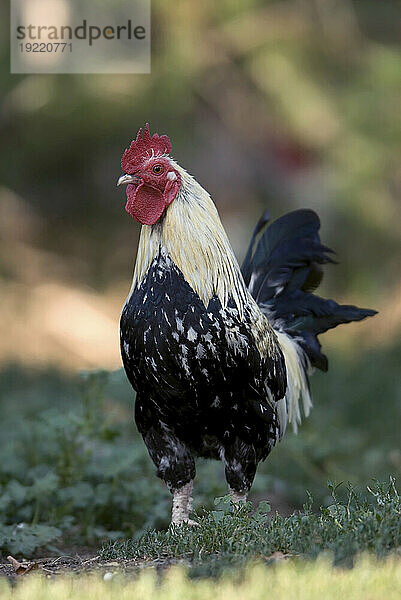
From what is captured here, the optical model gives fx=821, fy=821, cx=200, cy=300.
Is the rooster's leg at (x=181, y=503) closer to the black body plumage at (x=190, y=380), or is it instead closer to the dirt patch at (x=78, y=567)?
the black body plumage at (x=190, y=380)

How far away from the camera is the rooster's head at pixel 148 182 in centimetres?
388

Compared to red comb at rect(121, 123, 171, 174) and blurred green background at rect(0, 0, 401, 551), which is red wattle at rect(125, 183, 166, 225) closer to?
red comb at rect(121, 123, 171, 174)

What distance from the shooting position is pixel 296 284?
4.86 m

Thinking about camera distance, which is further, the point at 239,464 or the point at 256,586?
the point at 239,464

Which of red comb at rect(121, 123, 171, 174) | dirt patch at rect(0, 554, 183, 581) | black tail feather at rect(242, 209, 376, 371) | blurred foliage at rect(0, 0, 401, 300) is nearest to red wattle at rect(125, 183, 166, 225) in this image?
red comb at rect(121, 123, 171, 174)

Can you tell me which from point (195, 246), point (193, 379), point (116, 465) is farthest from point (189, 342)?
point (116, 465)

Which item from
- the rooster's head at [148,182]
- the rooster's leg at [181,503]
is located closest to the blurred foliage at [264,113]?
the rooster's head at [148,182]

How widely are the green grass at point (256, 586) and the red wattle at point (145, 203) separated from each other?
5.35 feet

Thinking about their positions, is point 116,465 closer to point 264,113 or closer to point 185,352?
point 185,352

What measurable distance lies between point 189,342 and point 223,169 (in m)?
9.88

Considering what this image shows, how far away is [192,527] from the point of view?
12.4 ft

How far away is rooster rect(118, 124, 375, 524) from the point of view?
3.70 m

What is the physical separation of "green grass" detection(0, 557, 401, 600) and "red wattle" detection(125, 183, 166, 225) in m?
1.63

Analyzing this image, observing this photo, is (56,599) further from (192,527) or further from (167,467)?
(167,467)
